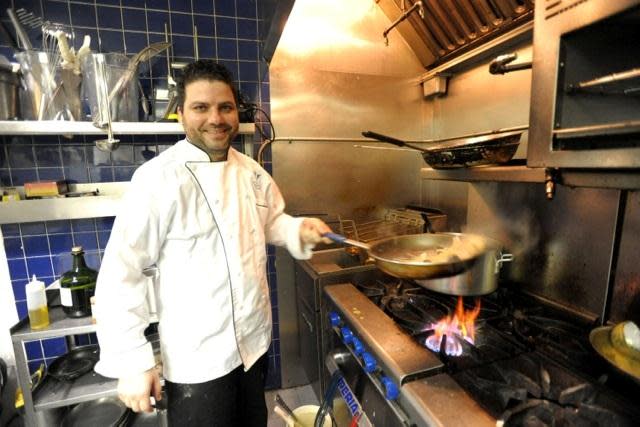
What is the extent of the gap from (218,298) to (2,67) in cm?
118

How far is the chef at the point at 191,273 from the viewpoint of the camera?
0.82m

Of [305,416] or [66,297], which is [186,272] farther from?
[305,416]

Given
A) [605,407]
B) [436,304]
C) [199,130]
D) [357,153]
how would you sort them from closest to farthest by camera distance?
1. [605,407]
2. [199,130]
3. [436,304]
4. [357,153]

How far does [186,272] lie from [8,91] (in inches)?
40.8

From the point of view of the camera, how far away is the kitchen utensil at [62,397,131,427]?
1.33 meters

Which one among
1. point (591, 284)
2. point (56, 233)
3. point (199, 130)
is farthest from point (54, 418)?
point (591, 284)

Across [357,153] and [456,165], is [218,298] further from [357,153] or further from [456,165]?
[357,153]

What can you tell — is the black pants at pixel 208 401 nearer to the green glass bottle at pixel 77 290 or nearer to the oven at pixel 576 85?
the green glass bottle at pixel 77 290

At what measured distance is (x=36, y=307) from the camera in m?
1.20

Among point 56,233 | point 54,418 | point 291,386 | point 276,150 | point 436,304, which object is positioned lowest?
point 291,386

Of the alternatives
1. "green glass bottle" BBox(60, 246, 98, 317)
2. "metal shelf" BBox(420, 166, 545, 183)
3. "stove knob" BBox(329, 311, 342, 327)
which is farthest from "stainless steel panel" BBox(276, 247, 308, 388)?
"metal shelf" BBox(420, 166, 545, 183)

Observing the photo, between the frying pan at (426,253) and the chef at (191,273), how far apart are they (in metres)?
0.34

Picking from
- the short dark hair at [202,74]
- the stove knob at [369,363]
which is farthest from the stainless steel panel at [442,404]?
the short dark hair at [202,74]

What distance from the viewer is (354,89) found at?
70.0 inches
